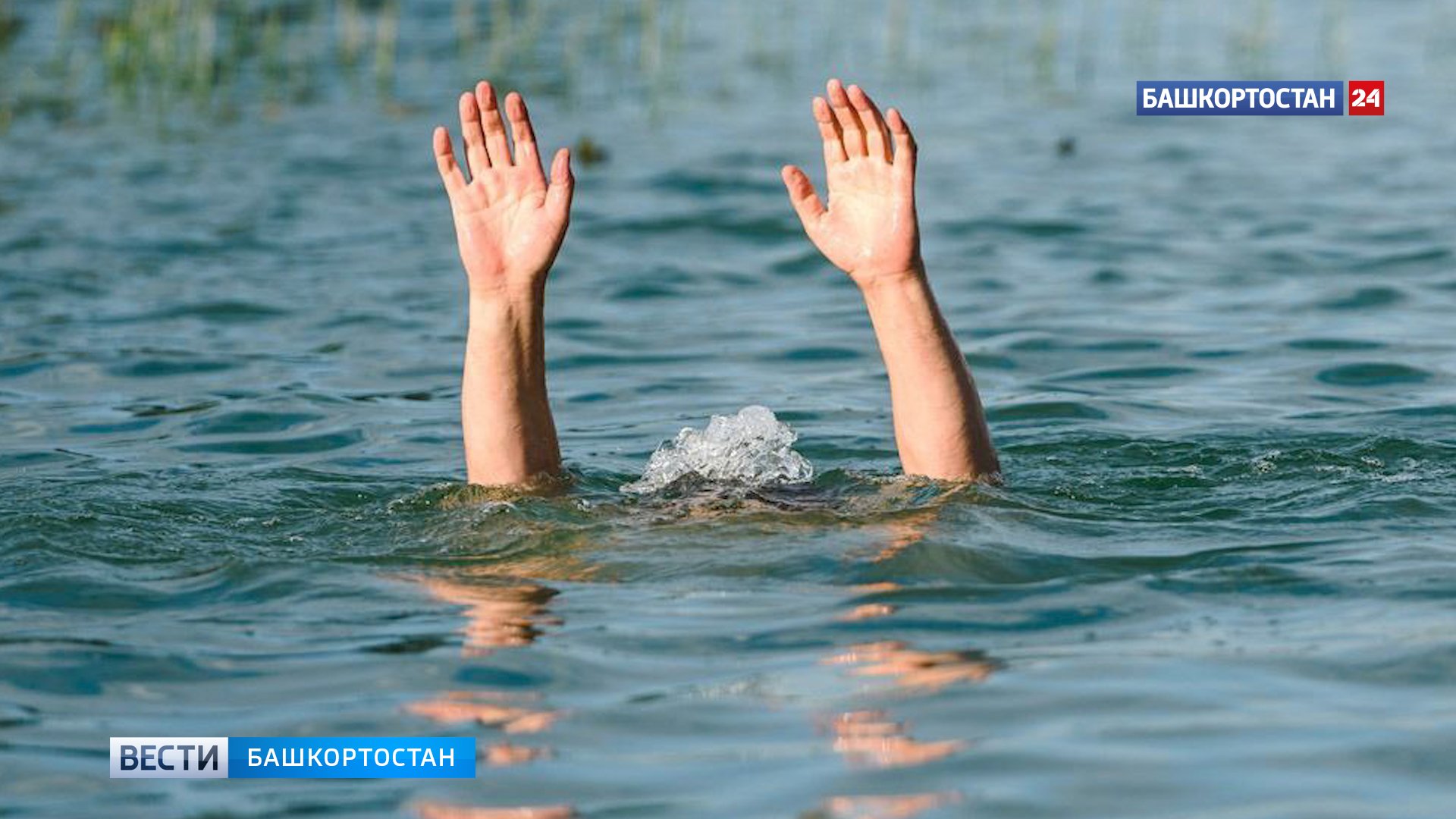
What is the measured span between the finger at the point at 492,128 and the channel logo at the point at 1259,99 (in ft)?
31.5

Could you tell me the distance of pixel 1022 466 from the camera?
23.2 feet

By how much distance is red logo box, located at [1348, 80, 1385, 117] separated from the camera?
1491 centimetres

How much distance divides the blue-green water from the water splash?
28 centimetres

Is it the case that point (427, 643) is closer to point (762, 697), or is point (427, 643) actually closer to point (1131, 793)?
point (762, 697)

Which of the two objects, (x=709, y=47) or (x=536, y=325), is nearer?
(x=536, y=325)

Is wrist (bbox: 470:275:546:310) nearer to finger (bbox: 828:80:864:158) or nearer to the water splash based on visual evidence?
the water splash

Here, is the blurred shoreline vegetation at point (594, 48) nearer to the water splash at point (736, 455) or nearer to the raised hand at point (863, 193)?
the water splash at point (736, 455)

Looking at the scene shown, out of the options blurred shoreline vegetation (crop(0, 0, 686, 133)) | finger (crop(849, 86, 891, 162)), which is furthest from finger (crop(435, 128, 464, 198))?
blurred shoreline vegetation (crop(0, 0, 686, 133))

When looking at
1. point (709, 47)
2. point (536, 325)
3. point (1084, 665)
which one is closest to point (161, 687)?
point (536, 325)

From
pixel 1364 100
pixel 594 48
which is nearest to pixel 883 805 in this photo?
pixel 1364 100

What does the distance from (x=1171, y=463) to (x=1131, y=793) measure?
2.94 metres

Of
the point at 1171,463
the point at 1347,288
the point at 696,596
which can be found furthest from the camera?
the point at 1347,288

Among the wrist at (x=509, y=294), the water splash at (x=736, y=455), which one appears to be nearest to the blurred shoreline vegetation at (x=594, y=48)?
the water splash at (x=736, y=455)

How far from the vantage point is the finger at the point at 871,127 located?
6168mm
